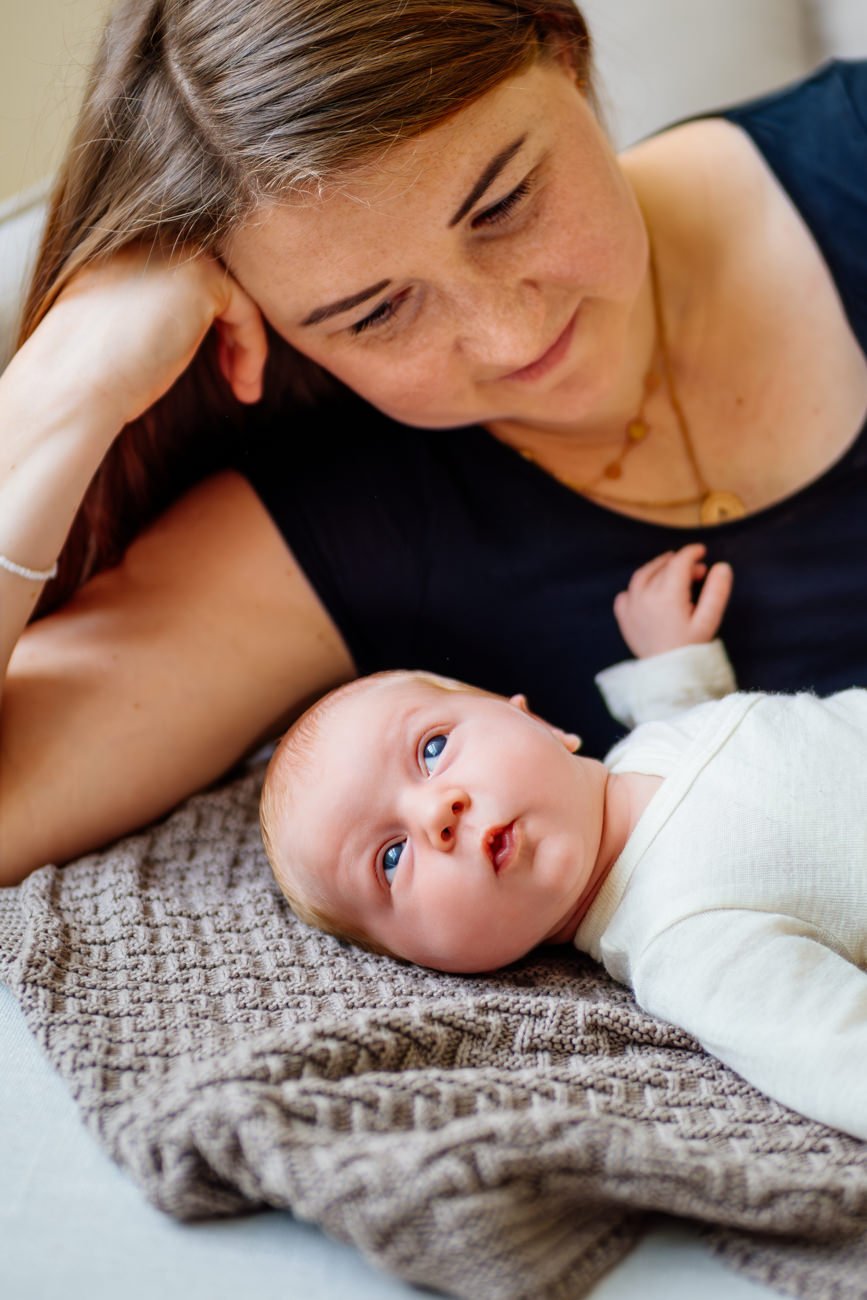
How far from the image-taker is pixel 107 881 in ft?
4.00

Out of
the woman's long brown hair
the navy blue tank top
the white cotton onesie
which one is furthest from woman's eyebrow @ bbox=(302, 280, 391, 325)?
the white cotton onesie

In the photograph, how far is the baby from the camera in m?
0.96

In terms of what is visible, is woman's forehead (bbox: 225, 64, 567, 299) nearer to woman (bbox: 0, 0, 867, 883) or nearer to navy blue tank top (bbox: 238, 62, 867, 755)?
woman (bbox: 0, 0, 867, 883)

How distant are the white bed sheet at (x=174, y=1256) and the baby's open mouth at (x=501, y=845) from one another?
34 cm

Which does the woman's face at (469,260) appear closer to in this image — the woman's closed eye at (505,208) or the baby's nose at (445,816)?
the woman's closed eye at (505,208)

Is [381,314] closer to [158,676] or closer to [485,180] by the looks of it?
[485,180]

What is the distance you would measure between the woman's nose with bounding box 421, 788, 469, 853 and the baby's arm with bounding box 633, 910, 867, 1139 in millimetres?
197

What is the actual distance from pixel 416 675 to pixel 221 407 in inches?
19.0

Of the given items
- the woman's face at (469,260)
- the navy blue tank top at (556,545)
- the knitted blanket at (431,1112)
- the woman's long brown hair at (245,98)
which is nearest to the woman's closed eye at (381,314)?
the woman's face at (469,260)

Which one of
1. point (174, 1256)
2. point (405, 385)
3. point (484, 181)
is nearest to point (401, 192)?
point (484, 181)

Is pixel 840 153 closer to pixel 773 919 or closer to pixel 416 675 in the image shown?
pixel 416 675

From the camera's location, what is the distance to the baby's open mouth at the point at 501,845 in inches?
42.3

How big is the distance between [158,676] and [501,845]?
469 millimetres

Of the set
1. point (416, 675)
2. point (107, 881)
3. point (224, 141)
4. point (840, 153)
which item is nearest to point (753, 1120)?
point (416, 675)
